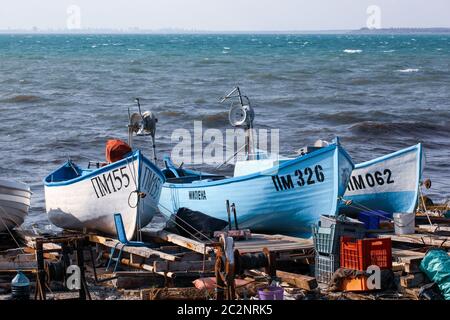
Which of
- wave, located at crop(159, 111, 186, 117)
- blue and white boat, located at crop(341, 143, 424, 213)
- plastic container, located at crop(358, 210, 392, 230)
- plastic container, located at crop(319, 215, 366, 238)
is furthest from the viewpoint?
wave, located at crop(159, 111, 186, 117)

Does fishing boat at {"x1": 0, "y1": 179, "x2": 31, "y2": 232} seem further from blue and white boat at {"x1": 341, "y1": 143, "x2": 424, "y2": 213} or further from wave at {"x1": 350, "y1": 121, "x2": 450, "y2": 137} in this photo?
wave at {"x1": 350, "y1": 121, "x2": 450, "y2": 137}

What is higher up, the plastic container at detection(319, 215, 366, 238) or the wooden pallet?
the plastic container at detection(319, 215, 366, 238)

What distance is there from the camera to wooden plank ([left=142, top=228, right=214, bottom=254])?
13141 mm

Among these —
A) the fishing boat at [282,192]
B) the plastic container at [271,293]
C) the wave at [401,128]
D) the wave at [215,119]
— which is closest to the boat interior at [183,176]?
the fishing boat at [282,192]

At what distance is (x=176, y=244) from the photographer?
14.4 metres

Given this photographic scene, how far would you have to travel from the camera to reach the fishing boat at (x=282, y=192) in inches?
586

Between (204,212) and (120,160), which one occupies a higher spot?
(120,160)

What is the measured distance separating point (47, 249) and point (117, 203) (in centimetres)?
140

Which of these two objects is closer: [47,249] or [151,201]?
[47,249]

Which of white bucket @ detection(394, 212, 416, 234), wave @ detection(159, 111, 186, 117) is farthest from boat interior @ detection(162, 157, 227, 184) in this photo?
wave @ detection(159, 111, 186, 117)

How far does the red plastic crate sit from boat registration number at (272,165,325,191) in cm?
262

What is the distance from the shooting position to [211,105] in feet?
138

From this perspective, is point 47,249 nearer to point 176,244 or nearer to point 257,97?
point 176,244
